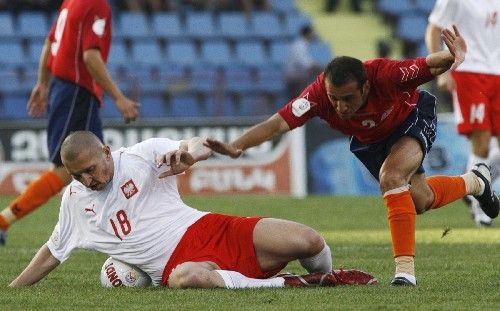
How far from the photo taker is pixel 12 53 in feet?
70.8

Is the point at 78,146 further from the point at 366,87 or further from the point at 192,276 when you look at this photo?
the point at 366,87

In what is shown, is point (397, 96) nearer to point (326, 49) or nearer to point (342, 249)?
point (342, 249)

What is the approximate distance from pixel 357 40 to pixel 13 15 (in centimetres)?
682

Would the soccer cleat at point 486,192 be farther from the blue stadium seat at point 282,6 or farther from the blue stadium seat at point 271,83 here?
Result: the blue stadium seat at point 282,6

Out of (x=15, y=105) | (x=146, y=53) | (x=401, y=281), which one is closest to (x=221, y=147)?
(x=401, y=281)

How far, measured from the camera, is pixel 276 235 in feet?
22.3

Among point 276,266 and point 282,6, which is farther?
point 282,6

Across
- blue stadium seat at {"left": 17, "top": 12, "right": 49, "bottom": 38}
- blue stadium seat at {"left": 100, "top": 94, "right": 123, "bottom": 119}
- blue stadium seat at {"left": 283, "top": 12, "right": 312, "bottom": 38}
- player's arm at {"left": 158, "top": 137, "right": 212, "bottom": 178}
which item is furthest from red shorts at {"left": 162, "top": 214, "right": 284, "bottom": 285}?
blue stadium seat at {"left": 283, "top": 12, "right": 312, "bottom": 38}

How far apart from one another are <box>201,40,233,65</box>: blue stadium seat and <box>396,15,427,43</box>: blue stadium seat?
3.65 m

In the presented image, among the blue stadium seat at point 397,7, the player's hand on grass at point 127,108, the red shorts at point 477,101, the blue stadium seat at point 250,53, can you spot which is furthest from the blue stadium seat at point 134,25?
the player's hand on grass at point 127,108

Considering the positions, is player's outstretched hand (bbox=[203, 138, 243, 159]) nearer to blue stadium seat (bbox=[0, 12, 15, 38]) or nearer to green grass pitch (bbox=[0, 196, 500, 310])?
green grass pitch (bbox=[0, 196, 500, 310])

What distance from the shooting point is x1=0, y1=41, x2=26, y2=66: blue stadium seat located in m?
21.4

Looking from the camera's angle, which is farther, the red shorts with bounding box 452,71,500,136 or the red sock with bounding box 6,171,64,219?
the red shorts with bounding box 452,71,500,136

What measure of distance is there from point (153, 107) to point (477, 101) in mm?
9106
